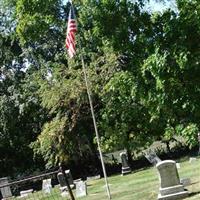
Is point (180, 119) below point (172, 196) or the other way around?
the other way around

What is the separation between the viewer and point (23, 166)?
4175 centimetres

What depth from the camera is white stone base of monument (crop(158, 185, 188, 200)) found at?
635 inches

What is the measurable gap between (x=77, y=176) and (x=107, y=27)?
75.2ft

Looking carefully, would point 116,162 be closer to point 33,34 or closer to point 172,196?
point 33,34

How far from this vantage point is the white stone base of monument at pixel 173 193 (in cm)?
1614

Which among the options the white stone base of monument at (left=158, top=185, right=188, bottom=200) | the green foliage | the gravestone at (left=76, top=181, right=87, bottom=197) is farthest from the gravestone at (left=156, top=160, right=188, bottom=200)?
the gravestone at (left=76, top=181, right=87, bottom=197)

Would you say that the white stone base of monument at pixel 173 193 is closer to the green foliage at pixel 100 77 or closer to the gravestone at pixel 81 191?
the green foliage at pixel 100 77

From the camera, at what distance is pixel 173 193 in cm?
1633

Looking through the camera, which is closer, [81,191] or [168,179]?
[168,179]

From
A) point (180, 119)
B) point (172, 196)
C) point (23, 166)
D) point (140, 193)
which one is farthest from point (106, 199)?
point (23, 166)

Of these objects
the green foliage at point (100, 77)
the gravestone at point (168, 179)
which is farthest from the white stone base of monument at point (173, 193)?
the green foliage at point (100, 77)

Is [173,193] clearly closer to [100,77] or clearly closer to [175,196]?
[175,196]

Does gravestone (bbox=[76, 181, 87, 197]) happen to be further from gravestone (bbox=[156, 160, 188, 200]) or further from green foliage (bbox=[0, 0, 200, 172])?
gravestone (bbox=[156, 160, 188, 200])

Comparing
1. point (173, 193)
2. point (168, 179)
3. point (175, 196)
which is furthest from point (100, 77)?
point (175, 196)
